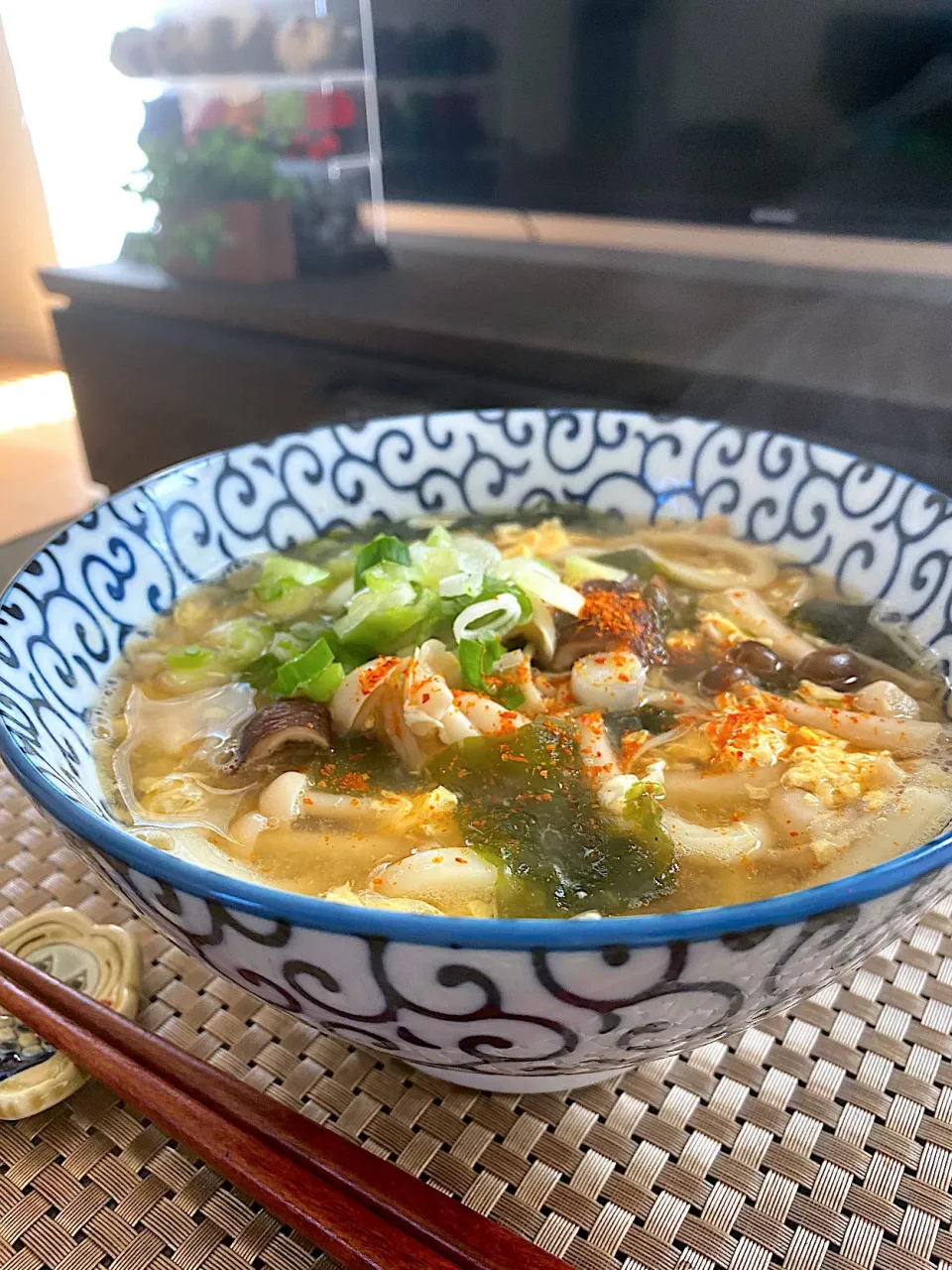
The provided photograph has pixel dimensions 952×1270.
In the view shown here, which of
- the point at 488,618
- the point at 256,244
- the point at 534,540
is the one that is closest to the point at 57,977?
the point at 488,618

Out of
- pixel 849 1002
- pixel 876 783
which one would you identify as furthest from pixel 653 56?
pixel 849 1002

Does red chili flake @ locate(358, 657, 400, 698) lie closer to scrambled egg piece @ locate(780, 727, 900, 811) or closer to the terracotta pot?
scrambled egg piece @ locate(780, 727, 900, 811)

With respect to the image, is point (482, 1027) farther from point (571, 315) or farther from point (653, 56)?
point (653, 56)

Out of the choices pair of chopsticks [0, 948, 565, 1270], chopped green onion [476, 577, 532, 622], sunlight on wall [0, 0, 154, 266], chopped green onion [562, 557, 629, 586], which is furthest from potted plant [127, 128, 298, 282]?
pair of chopsticks [0, 948, 565, 1270]

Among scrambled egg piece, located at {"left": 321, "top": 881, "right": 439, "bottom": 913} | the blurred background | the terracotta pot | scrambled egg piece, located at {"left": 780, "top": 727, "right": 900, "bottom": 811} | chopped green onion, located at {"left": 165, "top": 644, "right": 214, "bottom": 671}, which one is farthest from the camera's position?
the terracotta pot

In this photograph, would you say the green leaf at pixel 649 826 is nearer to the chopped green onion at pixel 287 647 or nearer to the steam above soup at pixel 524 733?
the steam above soup at pixel 524 733
